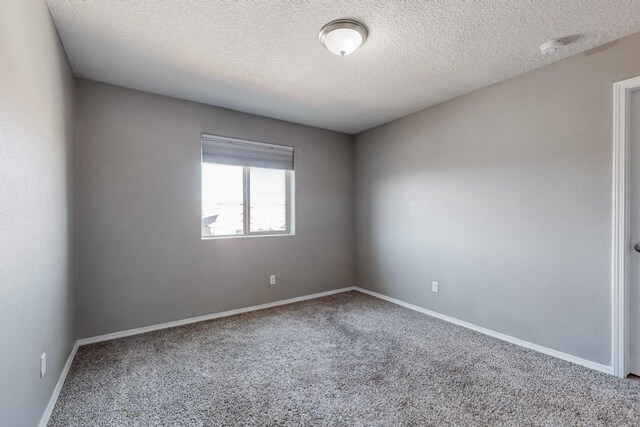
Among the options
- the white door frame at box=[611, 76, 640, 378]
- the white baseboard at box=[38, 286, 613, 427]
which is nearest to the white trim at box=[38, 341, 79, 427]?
the white baseboard at box=[38, 286, 613, 427]

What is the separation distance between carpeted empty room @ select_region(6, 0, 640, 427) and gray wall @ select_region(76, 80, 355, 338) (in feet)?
0.06

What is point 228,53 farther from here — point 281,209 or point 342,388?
point 342,388

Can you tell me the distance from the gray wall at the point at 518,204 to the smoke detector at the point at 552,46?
308mm

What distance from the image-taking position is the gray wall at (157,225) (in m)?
2.72

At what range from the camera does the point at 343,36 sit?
1990mm

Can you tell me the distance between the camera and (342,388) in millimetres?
2004

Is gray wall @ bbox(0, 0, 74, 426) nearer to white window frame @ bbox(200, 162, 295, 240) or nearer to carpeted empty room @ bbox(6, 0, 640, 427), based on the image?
carpeted empty room @ bbox(6, 0, 640, 427)

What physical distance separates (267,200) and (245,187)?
13.8 inches

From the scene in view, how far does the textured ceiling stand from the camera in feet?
5.91

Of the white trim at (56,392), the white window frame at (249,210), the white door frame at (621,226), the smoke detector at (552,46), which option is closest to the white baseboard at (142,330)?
the white trim at (56,392)

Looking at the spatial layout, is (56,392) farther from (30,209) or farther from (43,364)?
(30,209)

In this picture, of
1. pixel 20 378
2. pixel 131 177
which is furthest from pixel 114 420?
pixel 131 177

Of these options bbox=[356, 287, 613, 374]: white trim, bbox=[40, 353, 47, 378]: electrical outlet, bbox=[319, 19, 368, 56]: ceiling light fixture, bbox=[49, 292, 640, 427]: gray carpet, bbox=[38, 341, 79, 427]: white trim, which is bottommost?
bbox=[49, 292, 640, 427]: gray carpet

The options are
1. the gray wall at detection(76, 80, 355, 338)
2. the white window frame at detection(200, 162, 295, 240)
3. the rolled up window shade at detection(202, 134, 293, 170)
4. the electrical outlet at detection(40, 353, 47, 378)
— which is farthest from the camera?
the white window frame at detection(200, 162, 295, 240)
